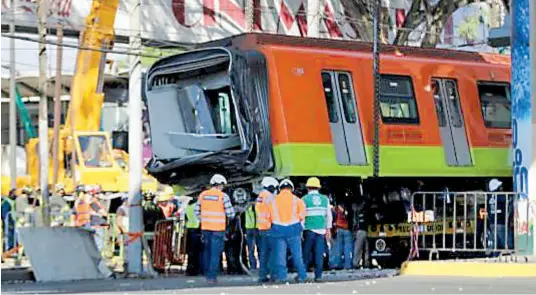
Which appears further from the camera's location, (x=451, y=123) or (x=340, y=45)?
(x=451, y=123)

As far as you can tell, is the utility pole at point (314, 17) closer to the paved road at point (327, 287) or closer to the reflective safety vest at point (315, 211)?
the reflective safety vest at point (315, 211)

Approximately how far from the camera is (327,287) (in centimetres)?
1742

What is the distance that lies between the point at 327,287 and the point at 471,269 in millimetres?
2635

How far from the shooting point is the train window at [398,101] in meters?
23.3

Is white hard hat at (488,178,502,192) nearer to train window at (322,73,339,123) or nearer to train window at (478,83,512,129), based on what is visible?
train window at (478,83,512,129)

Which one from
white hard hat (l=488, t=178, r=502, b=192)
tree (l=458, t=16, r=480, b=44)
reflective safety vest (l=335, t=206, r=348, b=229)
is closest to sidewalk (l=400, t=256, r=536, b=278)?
reflective safety vest (l=335, t=206, r=348, b=229)

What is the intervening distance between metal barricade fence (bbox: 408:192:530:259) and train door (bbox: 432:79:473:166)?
1511mm

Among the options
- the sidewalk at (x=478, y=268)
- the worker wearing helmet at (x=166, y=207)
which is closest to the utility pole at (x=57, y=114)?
the worker wearing helmet at (x=166, y=207)

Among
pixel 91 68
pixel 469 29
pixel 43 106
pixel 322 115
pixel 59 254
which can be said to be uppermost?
pixel 469 29

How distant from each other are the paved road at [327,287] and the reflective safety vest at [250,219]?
1512mm

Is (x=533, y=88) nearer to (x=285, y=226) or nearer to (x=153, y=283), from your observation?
(x=285, y=226)

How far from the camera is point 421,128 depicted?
930 inches

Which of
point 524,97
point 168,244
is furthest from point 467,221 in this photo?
point 168,244

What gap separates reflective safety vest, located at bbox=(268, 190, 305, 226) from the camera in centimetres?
1900
